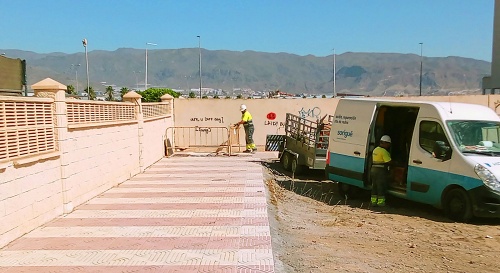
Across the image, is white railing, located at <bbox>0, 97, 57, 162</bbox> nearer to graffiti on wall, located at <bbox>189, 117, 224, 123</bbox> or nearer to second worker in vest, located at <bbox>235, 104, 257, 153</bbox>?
second worker in vest, located at <bbox>235, 104, 257, 153</bbox>

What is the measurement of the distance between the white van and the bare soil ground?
468 millimetres

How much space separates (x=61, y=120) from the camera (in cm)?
863

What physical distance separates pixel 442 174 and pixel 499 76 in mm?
53156

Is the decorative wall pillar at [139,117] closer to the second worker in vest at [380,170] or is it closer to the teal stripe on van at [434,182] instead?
the second worker in vest at [380,170]

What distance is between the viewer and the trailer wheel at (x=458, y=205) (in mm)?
8695

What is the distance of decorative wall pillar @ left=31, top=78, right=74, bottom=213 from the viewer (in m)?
8.50

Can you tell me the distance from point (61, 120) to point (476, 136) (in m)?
7.72

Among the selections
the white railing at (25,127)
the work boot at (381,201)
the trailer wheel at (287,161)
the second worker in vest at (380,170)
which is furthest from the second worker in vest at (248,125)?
the white railing at (25,127)

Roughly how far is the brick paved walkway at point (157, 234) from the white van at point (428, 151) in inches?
91.1

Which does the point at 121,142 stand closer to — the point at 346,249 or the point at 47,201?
the point at 47,201

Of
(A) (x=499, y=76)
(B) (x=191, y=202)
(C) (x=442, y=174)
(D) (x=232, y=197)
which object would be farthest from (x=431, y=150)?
(A) (x=499, y=76)

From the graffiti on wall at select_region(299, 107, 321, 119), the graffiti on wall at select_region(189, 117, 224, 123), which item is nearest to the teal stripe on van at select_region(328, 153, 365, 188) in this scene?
the graffiti on wall at select_region(299, 107, 321, 119)

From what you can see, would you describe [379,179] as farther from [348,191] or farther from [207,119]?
[207,119]

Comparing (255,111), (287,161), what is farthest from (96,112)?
(255,111)
